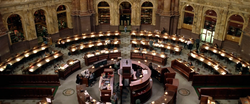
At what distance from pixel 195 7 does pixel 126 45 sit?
31.6ft

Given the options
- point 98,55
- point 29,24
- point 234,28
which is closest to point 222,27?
point 234,28

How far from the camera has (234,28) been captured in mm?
25062

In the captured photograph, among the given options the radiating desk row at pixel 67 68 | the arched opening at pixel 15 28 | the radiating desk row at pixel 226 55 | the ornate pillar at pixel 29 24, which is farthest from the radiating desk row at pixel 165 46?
the arched opening at pixel 15 28

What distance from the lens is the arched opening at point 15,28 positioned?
25.1m

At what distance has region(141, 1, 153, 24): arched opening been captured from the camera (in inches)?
1221

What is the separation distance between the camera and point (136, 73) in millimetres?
17922

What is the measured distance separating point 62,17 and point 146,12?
11467mm

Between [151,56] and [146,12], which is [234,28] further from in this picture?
[146,12]

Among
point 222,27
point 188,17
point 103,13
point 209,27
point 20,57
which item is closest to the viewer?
point 20,57

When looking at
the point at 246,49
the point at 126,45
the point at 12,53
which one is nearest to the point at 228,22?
the point at 246,49

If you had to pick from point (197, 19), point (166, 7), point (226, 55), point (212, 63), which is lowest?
point (212, 63)

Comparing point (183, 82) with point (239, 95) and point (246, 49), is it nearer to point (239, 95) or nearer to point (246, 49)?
point (239, 95)

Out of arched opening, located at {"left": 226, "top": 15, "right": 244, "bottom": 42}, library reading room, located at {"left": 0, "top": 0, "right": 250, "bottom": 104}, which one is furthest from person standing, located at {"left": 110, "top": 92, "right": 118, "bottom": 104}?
arched opening, located at {"left": 226, "top": 15, "right": 244, "bottom": 42}

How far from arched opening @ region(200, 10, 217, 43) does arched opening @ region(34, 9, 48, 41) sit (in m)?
20.0
